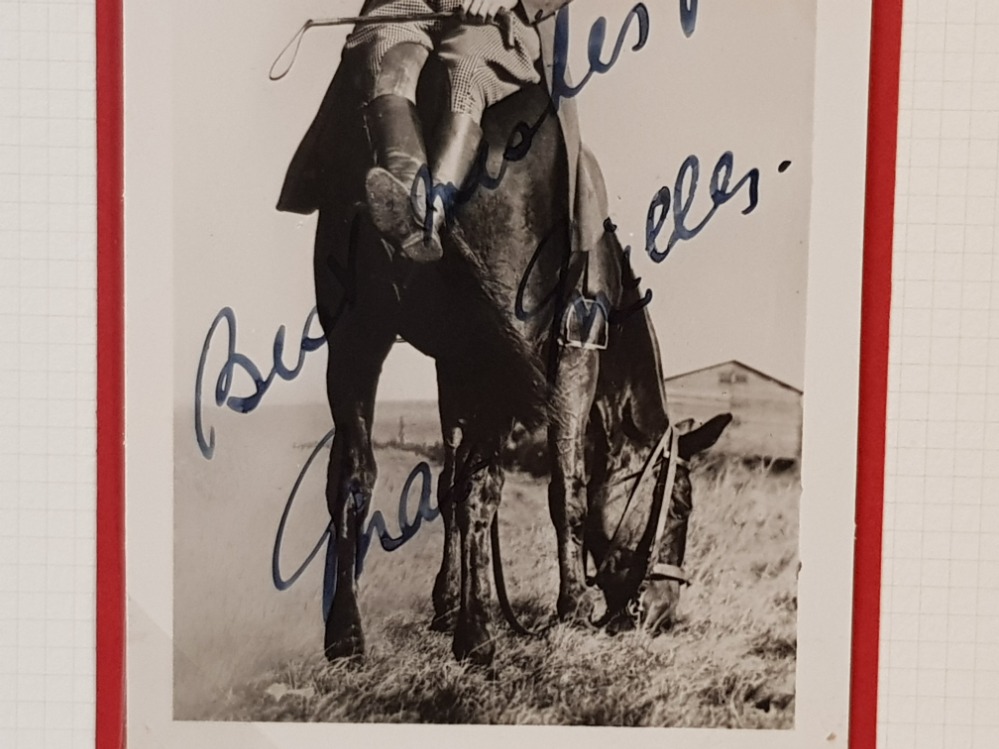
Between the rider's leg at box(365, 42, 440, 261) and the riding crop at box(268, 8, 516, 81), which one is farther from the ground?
the riding crop at box(268, 8, 516, 81)

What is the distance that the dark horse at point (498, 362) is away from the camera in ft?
1.38

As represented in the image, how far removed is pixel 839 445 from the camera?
43 cm

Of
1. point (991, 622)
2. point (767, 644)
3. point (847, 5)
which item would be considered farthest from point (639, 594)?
point (847, 5)

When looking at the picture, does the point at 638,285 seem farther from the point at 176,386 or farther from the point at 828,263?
the point at 176,386

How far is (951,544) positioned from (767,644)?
0.11 meters

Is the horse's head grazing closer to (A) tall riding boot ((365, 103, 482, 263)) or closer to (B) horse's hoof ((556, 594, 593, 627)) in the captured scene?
(B) horse's hoof ((556, 594, 593, 627))

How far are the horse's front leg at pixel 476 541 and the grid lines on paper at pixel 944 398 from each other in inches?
8.2

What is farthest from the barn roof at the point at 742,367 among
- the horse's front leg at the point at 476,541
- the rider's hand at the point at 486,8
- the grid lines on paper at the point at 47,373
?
the grid lines on paper at the point at 47,373

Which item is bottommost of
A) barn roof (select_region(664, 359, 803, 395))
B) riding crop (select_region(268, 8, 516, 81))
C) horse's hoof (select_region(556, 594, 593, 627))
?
horse's hoof (select_region(556, 594, 593, 627))
